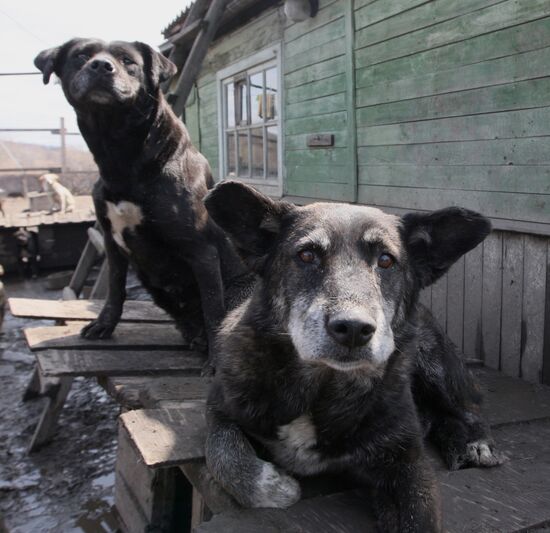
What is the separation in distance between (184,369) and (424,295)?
197 cm

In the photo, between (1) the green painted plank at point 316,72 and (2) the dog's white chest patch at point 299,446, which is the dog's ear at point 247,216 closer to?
(2) the dog's white chest patch at point 299,446

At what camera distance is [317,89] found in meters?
5.59

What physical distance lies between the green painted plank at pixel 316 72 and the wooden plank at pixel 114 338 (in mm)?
2822

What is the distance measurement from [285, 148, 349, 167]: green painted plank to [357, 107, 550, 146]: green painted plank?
313 millimetres

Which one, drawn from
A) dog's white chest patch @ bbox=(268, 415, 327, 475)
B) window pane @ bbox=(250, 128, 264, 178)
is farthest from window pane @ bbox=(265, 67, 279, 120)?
dog's white chest patch @ bbox=(268, 415, 327, 475)

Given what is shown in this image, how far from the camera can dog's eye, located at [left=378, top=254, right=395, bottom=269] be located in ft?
6.80

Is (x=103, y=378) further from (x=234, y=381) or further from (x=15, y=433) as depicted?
(x=15, y=433)

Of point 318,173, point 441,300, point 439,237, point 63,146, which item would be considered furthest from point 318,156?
point 63,146

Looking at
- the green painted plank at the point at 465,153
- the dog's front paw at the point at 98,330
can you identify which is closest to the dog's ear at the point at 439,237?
the green painted plank at the point at 465,153

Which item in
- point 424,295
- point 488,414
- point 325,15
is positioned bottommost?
point 488,414

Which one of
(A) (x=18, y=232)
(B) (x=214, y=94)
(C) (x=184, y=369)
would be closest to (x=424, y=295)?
(C) (x=184, y=369)

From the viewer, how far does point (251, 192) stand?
2.13 metres

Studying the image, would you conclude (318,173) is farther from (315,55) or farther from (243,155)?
(243,155)

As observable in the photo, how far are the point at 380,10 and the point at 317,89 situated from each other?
116 centimetres
